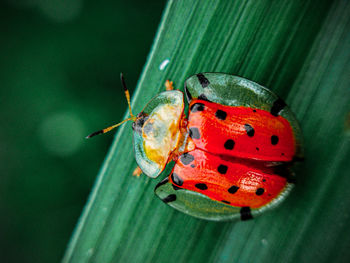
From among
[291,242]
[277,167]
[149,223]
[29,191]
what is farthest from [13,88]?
[291,242]

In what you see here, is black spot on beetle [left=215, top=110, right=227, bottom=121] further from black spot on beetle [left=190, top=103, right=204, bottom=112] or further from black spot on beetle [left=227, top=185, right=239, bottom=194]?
black spot on beetle [left=227, top=185, right=239, bottom=194]

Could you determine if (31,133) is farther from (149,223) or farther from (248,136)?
(248,136)

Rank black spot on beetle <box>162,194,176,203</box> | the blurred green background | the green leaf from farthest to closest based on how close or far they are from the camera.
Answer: the blurred green background → black spot on beetle <box>162,194,176,203</box> → the green leaf

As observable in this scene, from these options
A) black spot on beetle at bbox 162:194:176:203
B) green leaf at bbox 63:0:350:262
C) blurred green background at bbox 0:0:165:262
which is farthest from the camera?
blurred green background at bbox 0:0:165:262

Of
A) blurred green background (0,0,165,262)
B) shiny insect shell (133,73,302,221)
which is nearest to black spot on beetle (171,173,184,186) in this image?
shiny insect shell (133,73,302,221)

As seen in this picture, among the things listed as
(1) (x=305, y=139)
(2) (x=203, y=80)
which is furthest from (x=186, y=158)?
(1) (x=305, y=139)

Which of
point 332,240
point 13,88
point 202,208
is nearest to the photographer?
point 332,240
